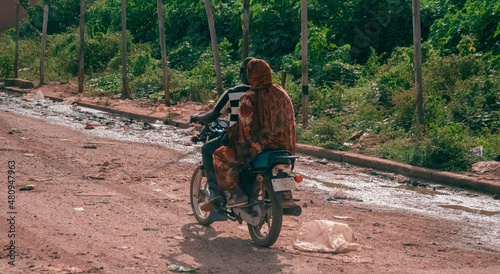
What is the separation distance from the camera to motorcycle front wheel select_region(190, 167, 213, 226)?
6.06 metres

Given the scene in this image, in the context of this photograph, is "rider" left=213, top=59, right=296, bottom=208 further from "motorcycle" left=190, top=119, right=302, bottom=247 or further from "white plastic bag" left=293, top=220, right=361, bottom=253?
"white plastic bag" left=293, top=220, right=361, bottom=253

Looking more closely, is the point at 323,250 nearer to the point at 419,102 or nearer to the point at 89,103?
the point at 419,102

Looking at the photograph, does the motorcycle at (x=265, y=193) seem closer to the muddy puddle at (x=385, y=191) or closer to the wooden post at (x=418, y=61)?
the muddy puddle at (x=385, y=191)

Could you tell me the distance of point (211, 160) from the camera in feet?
18.5

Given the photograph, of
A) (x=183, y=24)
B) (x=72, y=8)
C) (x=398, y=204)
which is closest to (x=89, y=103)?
(x=183, y=24)

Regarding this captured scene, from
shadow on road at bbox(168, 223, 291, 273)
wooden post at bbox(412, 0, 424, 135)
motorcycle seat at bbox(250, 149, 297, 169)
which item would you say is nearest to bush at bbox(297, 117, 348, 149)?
wooden post at bbox(412, 0, 424, 135)

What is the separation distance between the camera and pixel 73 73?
29.4 meters

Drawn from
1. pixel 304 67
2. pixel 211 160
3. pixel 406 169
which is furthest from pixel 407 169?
pixel 211 160

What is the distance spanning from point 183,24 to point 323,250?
91.5 feet

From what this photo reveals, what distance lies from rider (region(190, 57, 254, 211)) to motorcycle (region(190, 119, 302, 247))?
0.30 feet

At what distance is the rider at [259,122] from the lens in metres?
5.21

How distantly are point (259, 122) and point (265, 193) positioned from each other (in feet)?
2.20

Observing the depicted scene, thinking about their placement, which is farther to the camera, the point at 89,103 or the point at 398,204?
the point at 89,103

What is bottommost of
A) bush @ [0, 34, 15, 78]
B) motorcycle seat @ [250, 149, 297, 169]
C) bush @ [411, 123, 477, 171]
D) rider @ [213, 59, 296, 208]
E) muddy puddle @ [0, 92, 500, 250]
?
muddy puddle @ [0, 92, 500, 250]
